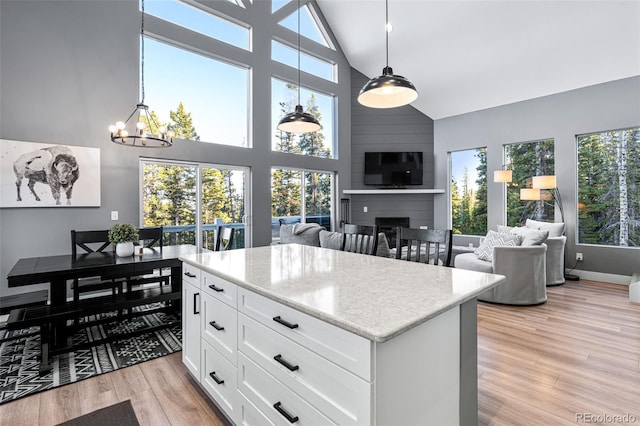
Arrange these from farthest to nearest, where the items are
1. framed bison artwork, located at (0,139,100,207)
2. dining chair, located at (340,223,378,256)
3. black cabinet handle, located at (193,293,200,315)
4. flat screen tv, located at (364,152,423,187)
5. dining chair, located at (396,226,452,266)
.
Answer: flat screen tv, located at (364,152,423,187)
framed bison artwork, located at (0,139,100,207)
dining chair, located at (340,223,378,256)
dining chair, located at (396,226,452,266)
black cabinet handle, located at (193,293,200,315)

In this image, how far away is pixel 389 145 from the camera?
7637mm

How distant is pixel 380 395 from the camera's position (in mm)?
947

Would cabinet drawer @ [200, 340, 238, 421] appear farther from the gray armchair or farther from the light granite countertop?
the gray armchair

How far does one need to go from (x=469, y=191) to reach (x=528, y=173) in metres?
1.21

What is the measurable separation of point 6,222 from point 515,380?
5444mm

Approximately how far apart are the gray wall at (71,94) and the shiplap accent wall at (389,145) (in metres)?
3.80

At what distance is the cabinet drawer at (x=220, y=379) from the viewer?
162 cm

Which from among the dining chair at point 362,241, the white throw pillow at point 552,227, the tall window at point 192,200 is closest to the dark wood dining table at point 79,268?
the tall window at point 192,200

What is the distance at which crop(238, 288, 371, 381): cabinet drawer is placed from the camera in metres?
0.95

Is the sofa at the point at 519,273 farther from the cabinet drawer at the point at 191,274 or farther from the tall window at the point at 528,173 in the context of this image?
the cabinet drawer at the point at 191,274

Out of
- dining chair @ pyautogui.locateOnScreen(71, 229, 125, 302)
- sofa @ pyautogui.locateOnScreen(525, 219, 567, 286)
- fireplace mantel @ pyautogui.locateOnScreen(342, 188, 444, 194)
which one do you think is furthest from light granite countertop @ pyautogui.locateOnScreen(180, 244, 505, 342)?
fireplace mantel @ pyautogui.locateOnScreen(342, 188, 444, 194)

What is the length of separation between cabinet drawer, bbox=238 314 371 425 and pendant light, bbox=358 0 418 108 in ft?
6.03

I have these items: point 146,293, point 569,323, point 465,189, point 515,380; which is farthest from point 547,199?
point 146,293

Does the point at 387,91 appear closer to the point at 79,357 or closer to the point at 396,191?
the point at 79,357
